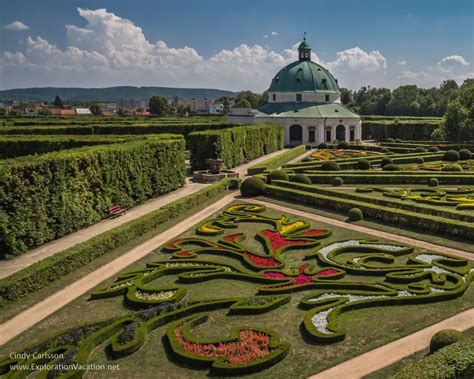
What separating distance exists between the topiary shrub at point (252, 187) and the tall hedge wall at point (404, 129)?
56768 millimetres

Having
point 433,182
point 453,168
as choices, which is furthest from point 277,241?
point 453,168

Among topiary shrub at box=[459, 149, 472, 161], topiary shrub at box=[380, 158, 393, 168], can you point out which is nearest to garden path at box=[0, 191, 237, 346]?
topiary shrub at box=[380, 158, 393, 168]

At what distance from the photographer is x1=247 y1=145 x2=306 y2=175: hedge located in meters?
43.2

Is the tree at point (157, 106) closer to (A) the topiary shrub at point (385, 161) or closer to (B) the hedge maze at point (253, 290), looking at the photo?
(A) the topiary shrub at point (385, 161)

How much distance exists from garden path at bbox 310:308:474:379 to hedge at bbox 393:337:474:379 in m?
1.37

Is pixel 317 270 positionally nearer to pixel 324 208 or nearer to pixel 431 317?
pixel 431 317

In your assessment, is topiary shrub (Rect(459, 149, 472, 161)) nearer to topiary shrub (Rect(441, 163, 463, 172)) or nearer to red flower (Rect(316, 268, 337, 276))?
topiary shrub (Rect(441, 163, 463, 172))

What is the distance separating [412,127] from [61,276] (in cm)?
A: 7695

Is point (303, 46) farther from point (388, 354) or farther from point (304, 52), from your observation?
point (388, 354)

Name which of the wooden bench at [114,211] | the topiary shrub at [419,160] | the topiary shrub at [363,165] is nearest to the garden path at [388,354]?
the wooden bench at [114,211]

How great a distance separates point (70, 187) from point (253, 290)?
1370 cm

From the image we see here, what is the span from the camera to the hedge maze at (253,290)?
476 inches

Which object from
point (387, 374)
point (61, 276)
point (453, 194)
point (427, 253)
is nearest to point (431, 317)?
point (387, 374)

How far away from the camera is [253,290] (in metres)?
16.2
